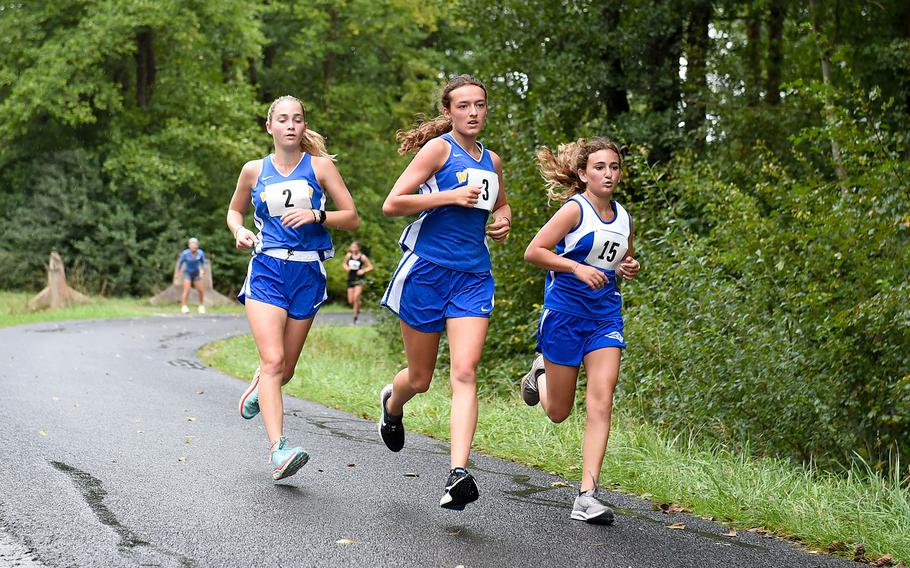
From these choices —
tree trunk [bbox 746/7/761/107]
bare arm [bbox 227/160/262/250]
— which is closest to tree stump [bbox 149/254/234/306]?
tree trunk [bbox 746/7/761/107]

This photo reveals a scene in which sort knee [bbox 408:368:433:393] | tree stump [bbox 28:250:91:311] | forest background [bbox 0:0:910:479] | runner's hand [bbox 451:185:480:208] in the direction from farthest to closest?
tree stump [bbox 28:250:91:311]
forest background [bbox 0:0:910:479]
knee [bbox 408:368:433:393]
runner's hand [bbox 451:185:480:208]

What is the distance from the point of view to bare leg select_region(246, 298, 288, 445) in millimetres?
6121

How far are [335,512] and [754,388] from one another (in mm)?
4512

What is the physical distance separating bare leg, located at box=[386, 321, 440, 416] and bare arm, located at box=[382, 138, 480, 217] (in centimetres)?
61

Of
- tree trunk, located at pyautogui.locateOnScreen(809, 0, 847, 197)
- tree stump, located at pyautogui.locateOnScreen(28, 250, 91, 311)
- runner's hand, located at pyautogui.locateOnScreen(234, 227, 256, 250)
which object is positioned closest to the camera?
runner's hand, located at pyautogui.locateOnScreen(234, 227, 256, 250)

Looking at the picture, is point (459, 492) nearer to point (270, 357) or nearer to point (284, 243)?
point (270, 357)

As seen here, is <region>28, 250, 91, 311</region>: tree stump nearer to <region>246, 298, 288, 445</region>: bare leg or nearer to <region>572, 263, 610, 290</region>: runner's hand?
<region>246, 298, 288, 445</region>: bare leg

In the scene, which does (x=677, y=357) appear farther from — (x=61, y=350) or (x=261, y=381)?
(x=61, y=350)

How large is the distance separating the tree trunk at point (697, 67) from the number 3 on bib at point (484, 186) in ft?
46.5

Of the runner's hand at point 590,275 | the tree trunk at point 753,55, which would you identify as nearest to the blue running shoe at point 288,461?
the runner's hand at point 590,275

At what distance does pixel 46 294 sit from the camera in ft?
90.5

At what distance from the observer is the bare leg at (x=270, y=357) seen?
6.12m

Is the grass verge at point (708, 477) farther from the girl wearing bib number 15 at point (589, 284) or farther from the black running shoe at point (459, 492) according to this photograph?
the black running shoe at point (459, 492)

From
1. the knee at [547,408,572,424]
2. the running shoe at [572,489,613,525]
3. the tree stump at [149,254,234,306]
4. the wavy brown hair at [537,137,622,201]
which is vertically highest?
the wavy brown hair at [537,137,622,201]
